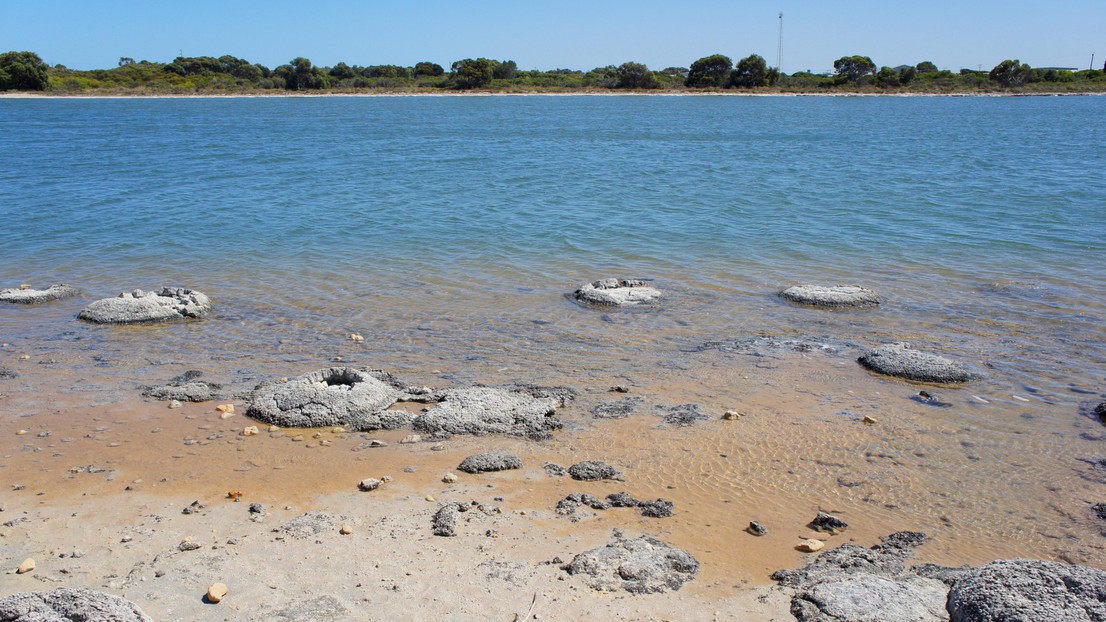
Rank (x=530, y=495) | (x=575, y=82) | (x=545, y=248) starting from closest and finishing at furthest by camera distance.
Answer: (x=530, y=495) → (x=545, y=248) → (x=575, y=82)

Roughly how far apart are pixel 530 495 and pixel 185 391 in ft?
12.6

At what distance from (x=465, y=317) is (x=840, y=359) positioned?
15.0ft

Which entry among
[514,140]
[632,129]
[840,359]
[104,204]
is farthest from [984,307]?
[632,129]

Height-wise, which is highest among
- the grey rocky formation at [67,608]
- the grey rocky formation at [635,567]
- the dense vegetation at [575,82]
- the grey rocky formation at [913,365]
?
the dense vegetation at [575,82]

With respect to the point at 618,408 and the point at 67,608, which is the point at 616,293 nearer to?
the point at 618,408

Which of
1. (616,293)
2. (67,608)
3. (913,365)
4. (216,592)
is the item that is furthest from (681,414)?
(67,608)

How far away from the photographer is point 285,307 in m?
10.6

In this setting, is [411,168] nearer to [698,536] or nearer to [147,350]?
[147,350]

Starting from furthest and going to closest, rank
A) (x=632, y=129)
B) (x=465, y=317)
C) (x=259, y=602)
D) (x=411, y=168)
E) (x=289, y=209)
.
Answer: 1. (x=632, y=129)
2. (x=411, y=168)
3. (x=289, y=209)
4. (x=465, y=317)
5. (x=259, y=602)

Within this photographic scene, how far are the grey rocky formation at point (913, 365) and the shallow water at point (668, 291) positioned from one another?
18 cm

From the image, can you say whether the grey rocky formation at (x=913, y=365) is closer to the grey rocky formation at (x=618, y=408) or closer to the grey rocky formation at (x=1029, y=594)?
the grey rocky formation at (x=618, y=408)

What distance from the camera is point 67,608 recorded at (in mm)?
3631

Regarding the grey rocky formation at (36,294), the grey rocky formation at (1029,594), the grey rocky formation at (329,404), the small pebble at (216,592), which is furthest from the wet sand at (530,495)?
the grey rocky formation at (36,294)

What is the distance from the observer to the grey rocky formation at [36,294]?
1065cm
